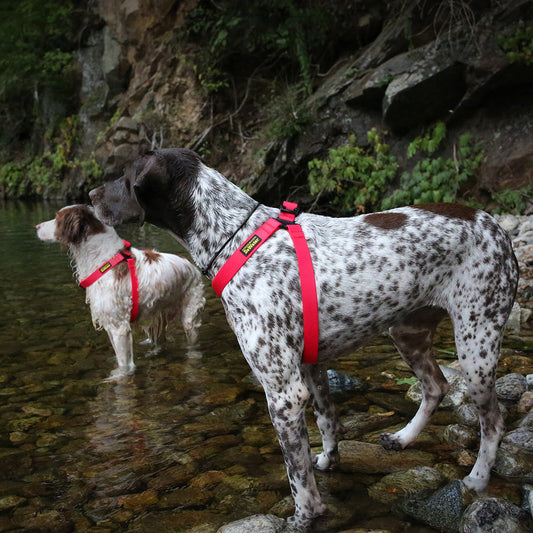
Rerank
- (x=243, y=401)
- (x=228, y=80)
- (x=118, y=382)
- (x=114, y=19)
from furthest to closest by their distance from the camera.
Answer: (x=114, y=19), (x=228, y=80), (x=118, y=382), (x=243, y=401)

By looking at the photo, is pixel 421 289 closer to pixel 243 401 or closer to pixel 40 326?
pixel 243 401

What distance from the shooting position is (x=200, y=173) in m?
2.83

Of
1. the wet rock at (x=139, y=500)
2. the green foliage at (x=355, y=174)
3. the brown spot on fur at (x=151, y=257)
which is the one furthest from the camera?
the green foliage at (x=355, y=174)

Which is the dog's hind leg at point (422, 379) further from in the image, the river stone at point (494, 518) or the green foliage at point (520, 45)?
the green foliage at point (520, 45)

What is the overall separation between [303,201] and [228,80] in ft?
21.9

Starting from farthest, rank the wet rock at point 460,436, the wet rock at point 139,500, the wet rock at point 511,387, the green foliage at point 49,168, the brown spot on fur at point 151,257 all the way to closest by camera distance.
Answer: the green foliage at point 49,168 → the brown spot on fur at point 151,257 → the wet rock at point 511,387 → the wet rock at point 460,436 → the wet rock at point 139,500

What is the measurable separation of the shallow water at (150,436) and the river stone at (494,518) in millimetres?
288

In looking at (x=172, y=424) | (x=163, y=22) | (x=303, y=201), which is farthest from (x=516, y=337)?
(x=163, y=22)

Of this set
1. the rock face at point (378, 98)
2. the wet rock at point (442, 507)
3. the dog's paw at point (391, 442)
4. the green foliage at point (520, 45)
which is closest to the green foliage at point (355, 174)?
the rock face at point (378, 98)

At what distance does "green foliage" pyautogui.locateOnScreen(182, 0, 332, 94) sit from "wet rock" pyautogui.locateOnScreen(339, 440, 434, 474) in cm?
1191

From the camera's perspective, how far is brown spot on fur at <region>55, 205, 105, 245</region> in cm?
505

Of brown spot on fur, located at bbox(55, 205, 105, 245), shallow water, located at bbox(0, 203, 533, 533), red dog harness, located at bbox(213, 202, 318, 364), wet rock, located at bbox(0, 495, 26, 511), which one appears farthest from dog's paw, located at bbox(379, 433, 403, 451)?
brown spot on fur, located at bbox(55, 205, 105, 245)

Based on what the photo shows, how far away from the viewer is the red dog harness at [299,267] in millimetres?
2562

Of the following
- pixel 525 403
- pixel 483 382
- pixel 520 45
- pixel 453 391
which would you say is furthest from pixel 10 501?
pixel 520 45
